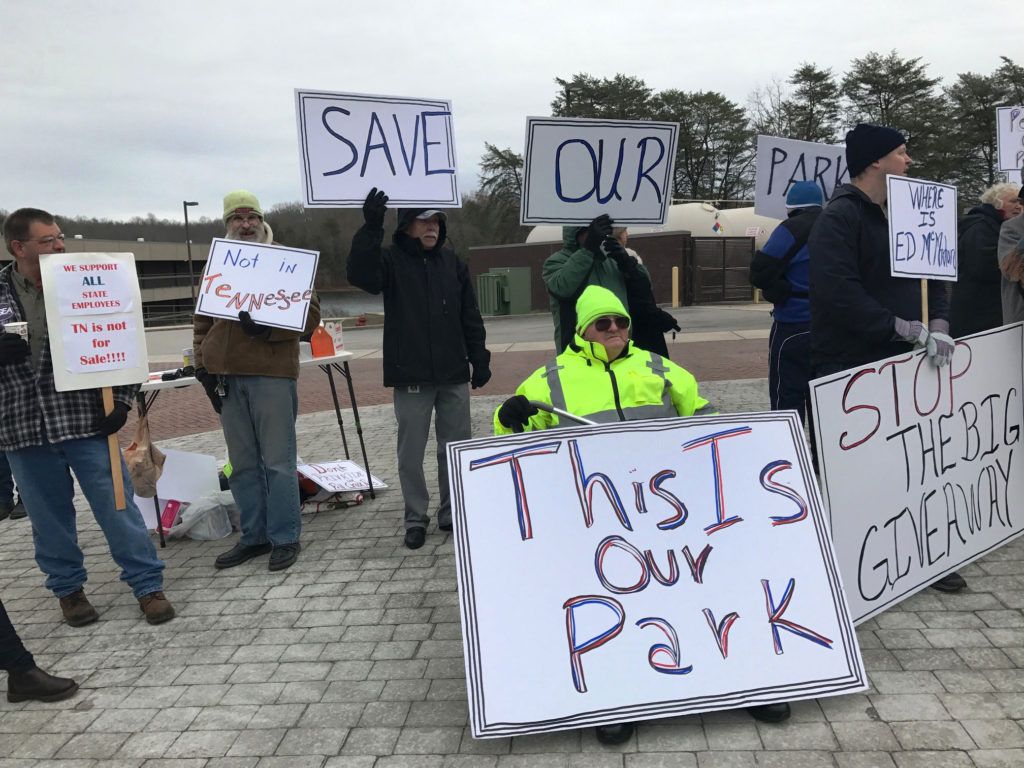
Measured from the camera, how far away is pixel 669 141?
4.15 metres

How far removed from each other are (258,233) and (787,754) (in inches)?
138

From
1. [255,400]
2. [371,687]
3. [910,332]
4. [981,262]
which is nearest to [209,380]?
[255,400]

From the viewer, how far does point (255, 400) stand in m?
4.14

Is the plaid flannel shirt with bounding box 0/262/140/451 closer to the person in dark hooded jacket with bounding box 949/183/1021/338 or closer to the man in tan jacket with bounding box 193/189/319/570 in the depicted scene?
the man in tan jacket with bounding box 193/189/319/570

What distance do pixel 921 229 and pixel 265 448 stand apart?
11.0 ft

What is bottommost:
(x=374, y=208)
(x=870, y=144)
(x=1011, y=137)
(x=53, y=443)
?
(x=53, y=443)

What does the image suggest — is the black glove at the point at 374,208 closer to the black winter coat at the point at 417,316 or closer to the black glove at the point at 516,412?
the black winter coat at the point at 417,316

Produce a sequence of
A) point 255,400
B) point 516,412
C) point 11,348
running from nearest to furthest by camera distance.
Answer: point 516,412 < point 11,348 < point 255,400

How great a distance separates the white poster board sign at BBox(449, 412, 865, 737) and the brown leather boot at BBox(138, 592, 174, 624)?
1.83 meters

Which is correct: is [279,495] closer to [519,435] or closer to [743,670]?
[519,435]

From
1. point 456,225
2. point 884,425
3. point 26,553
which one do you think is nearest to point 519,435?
point 884,425

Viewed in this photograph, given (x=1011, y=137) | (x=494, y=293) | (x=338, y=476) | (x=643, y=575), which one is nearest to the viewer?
(x=643, y=575)

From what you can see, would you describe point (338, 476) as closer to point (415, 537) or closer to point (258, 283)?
point (415, 537)

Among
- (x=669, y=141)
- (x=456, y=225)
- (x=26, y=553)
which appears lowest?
(x=26, y=553)
